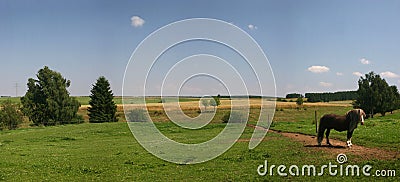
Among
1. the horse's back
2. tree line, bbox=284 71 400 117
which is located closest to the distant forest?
tree line, bbox=284 71 400 117

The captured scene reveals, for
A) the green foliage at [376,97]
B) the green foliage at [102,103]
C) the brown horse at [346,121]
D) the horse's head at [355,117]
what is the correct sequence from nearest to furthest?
the horse's head at [355,117], the brown horse at [346,121], the green foliage at [376,97], the green foliage at [102,103]

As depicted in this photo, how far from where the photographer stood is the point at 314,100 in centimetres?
14112

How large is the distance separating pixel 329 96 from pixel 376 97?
8217 cm

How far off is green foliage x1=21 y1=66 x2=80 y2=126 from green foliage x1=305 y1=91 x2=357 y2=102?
9555cm

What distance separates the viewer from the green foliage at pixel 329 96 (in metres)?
142

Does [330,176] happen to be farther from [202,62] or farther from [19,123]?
[19,123]

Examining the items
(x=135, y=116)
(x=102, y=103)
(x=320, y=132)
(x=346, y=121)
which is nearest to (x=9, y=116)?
(x=102, y=103)

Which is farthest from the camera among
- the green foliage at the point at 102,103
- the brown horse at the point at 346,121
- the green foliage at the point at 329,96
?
the green foliage at the point at 329,96

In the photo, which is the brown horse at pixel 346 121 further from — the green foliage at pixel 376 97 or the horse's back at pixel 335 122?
the green foliage at pixel 376 97

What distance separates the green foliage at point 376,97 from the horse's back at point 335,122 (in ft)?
188

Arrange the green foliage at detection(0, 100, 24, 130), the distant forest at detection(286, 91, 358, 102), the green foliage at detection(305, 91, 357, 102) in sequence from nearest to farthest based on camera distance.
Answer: the green foliage at detection(0, 100, 24, 130), the distant forest at detection(286, 91, 358, 102), the green foliage at detection(305, 91, 357, 102)

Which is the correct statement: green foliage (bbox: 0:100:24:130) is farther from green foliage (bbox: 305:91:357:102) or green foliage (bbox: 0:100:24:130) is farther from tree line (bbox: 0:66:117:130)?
green foliage (bbox: 305:91:357:102)

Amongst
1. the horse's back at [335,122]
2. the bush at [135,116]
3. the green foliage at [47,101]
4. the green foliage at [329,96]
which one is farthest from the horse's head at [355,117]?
the green foliage at [329,96]

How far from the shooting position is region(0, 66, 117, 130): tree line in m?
72.4
